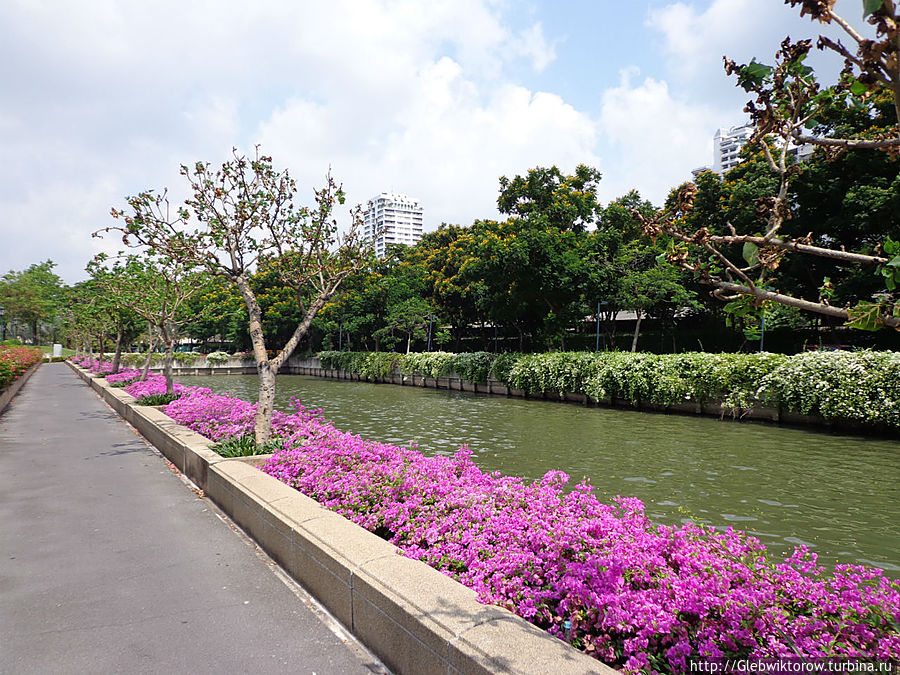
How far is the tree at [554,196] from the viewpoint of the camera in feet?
88.5

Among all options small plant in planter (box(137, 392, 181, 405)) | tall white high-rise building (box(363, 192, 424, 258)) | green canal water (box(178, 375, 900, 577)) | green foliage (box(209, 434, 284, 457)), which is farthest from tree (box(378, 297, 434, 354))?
tall white high-rise building (box(363, 192, 424, 258))

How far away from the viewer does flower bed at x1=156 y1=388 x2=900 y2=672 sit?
8.21 ft

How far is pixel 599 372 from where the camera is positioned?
63.7 ft

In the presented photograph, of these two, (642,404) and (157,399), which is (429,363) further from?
(157,399)

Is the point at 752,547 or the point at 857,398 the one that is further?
the point at 857,398

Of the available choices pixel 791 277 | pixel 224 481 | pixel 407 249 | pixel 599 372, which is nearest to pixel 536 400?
pixel 599 372

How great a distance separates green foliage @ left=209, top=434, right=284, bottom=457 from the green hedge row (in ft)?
41.6

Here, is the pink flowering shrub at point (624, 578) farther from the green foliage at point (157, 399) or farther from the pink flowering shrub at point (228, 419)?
the green foliage at point (157, 399)

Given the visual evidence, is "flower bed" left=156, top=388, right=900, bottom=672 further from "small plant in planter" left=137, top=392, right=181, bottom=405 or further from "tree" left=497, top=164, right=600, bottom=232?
"tree" left=497, top=164, right=600, bottom=232

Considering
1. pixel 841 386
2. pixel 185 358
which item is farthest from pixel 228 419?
pixel 185 358

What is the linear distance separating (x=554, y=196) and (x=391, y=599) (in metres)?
26.2

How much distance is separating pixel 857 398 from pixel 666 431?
424 cm

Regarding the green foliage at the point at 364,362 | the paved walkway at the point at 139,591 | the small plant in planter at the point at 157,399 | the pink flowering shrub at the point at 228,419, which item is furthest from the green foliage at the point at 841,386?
the green foliage at the point at 364,362

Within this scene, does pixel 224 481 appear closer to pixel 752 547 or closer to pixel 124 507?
pixel 124 507
